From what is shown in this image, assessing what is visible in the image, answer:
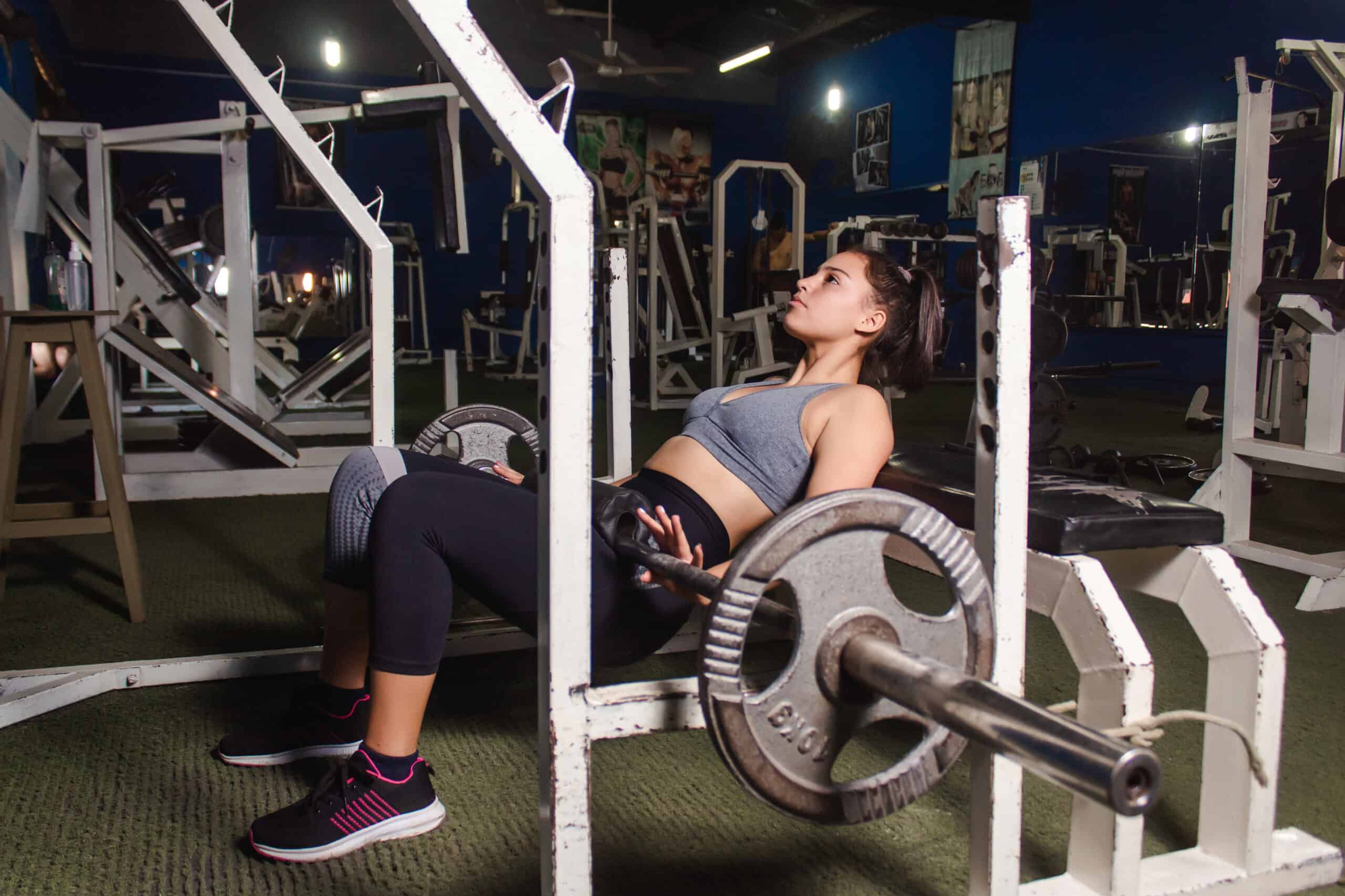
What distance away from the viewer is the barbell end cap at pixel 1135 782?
52cm

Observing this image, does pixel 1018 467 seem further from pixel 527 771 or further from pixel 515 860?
pixel 527 771

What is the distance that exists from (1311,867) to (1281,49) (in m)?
2.37

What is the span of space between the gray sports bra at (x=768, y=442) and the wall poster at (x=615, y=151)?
9.02m

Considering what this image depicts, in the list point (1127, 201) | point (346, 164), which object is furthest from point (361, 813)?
point (346, 164)

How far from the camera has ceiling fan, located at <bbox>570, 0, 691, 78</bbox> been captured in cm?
828

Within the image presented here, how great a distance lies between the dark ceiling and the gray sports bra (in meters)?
7.20

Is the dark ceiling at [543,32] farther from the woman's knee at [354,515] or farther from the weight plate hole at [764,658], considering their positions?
the woman's knee at [354,515]

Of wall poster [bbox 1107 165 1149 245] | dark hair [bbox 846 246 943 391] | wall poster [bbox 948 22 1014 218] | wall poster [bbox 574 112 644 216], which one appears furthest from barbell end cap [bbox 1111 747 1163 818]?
wall poster [bbox 574 112 644 216]

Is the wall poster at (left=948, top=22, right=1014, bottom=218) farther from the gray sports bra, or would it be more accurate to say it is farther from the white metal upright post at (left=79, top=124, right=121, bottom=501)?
the gray sports bra

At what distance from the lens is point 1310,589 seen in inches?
82.1

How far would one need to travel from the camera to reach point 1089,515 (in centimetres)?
96

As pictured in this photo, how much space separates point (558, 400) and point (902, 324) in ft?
2.43

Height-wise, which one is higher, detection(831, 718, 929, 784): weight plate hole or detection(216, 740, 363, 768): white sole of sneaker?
detection(216, 740, 363, 768): white sole of sneaker

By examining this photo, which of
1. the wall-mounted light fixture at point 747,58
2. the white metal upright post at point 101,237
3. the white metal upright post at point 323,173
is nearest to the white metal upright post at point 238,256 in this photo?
the white metal upright post at point 101,237
